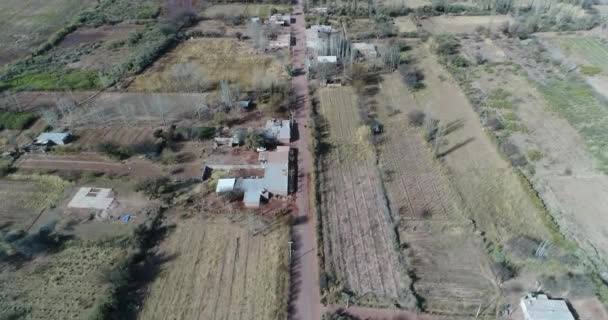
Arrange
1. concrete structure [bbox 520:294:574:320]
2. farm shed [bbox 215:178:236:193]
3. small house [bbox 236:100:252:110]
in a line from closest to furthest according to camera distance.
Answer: concrete structure [bbox 520:294:574:320] < farm shed [bbox 215:178:236:193] < small house [bbox 236:100:252:110]

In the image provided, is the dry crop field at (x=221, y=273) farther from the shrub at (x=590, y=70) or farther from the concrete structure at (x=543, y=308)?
the shrub at (x=590, y=70)

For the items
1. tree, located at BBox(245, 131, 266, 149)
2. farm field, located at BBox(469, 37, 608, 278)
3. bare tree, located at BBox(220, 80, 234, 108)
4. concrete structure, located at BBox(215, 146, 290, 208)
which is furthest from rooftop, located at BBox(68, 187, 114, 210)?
farm field, located at BBox(469, 37, 608, 278)

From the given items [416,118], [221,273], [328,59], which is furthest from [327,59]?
[221,273]

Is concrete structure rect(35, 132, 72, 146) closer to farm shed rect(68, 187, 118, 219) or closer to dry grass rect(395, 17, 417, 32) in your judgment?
farm shed rect(68, 187, 118, 219)

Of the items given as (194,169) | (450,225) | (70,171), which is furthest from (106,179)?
(450,225)

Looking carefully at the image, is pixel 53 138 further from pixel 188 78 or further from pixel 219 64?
pixel 219 64

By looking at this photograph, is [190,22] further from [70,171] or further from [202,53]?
[70,171]

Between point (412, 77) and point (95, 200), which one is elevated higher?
point (412, 77)
